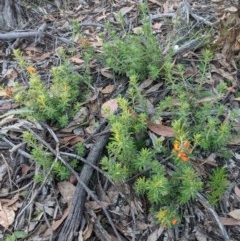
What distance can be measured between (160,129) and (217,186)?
1.59 ft

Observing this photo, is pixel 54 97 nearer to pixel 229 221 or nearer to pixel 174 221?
pixel 174 221

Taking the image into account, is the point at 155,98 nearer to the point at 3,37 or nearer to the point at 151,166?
the point at 151,166

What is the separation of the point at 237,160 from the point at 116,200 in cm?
77

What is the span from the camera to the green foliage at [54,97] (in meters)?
2.43

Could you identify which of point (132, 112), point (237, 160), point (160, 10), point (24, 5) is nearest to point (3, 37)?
point (24, 5)

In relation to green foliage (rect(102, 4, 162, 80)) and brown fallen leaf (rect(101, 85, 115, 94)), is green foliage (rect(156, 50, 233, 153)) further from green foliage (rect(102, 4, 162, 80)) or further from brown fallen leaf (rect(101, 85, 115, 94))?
brown fallen leaf (rect(101, 85, 115, 94))

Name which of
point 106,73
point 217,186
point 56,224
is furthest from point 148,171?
point 106,73

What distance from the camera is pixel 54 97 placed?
2.53 metres

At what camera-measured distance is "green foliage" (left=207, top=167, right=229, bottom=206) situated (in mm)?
2096

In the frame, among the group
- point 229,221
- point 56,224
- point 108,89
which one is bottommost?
point 229,221

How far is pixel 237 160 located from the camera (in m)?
2.40

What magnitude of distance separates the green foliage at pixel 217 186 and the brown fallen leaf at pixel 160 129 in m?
0.37

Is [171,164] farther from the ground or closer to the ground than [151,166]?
closer to the ground

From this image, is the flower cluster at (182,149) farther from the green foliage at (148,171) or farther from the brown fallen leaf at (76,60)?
the brown fallen leaf at (76,60)
